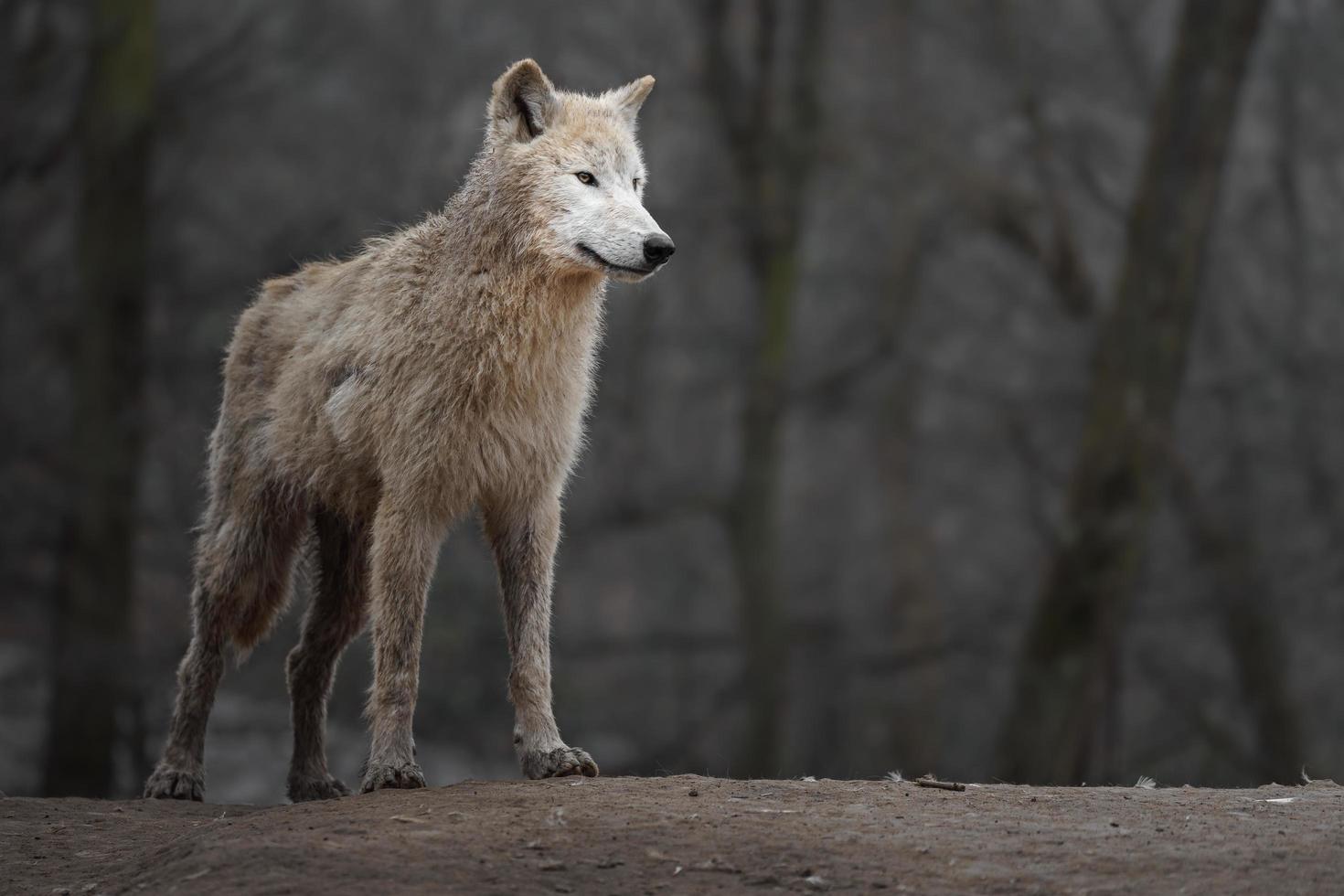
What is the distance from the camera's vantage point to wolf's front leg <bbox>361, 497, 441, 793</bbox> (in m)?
6.66

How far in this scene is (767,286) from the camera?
18781 mm

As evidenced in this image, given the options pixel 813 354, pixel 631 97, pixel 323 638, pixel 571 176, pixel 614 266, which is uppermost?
pixel 813 354

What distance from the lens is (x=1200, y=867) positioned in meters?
5.20

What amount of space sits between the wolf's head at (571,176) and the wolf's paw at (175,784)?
297 cm

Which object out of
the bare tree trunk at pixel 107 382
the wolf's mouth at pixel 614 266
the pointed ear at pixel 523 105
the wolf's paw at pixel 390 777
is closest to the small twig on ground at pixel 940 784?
the wolf's paw at pixel 390 777

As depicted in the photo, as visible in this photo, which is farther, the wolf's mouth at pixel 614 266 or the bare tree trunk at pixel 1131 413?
the bare tree trunk at pixel 1131 413

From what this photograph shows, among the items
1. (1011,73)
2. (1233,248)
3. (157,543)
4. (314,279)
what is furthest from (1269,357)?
(314,279)

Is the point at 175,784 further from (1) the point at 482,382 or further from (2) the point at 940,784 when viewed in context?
(2) the point at 940,784

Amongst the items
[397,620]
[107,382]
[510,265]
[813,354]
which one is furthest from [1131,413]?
[813,354]

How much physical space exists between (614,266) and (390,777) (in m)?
2.17

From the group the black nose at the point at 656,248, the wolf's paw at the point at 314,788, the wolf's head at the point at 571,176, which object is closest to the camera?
the black nose at the point at 656,248

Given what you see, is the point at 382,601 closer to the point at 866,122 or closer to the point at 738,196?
the point at 738,196

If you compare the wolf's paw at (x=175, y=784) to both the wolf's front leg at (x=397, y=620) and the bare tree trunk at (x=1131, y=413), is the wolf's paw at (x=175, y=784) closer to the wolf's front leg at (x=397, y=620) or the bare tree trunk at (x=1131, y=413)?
the wolf's front leg at (x=397, y=620)

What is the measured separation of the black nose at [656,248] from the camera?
20.9ft
